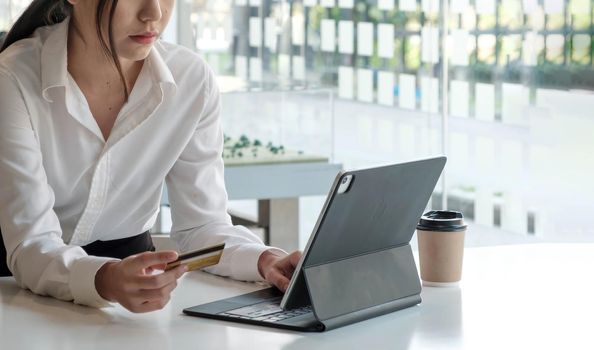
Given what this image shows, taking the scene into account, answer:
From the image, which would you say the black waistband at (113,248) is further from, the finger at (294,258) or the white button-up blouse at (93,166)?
the finger at (294,258)

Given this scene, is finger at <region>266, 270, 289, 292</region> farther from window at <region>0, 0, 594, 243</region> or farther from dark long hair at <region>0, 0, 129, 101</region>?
window at <region>0, 0, 594, 243</region>

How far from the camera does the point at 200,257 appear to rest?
1583 millimetres

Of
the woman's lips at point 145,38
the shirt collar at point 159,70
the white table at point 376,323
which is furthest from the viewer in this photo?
the shirt collar at point 159,70

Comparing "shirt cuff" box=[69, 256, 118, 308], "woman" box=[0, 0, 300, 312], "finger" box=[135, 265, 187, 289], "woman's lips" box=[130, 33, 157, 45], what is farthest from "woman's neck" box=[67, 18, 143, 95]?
"finger" box=[135, 265, 187, 289]

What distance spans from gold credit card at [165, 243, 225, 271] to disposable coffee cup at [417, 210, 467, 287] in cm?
43

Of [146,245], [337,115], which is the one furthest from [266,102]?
[146,245]

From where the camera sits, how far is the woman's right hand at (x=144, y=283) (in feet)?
5.37

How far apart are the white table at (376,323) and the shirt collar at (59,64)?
34cm

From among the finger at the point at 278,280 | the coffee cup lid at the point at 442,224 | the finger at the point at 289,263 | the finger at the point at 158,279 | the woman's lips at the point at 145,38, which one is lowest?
the finger at the point at 278,280

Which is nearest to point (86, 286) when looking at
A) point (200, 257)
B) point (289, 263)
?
point (200, 257)

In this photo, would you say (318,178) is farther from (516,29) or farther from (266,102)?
(516,29)

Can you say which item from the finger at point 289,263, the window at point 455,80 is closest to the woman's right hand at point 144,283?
the finger at point 289,263

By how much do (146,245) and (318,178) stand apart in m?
3.04

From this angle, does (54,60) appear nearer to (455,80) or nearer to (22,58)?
(22,58)
